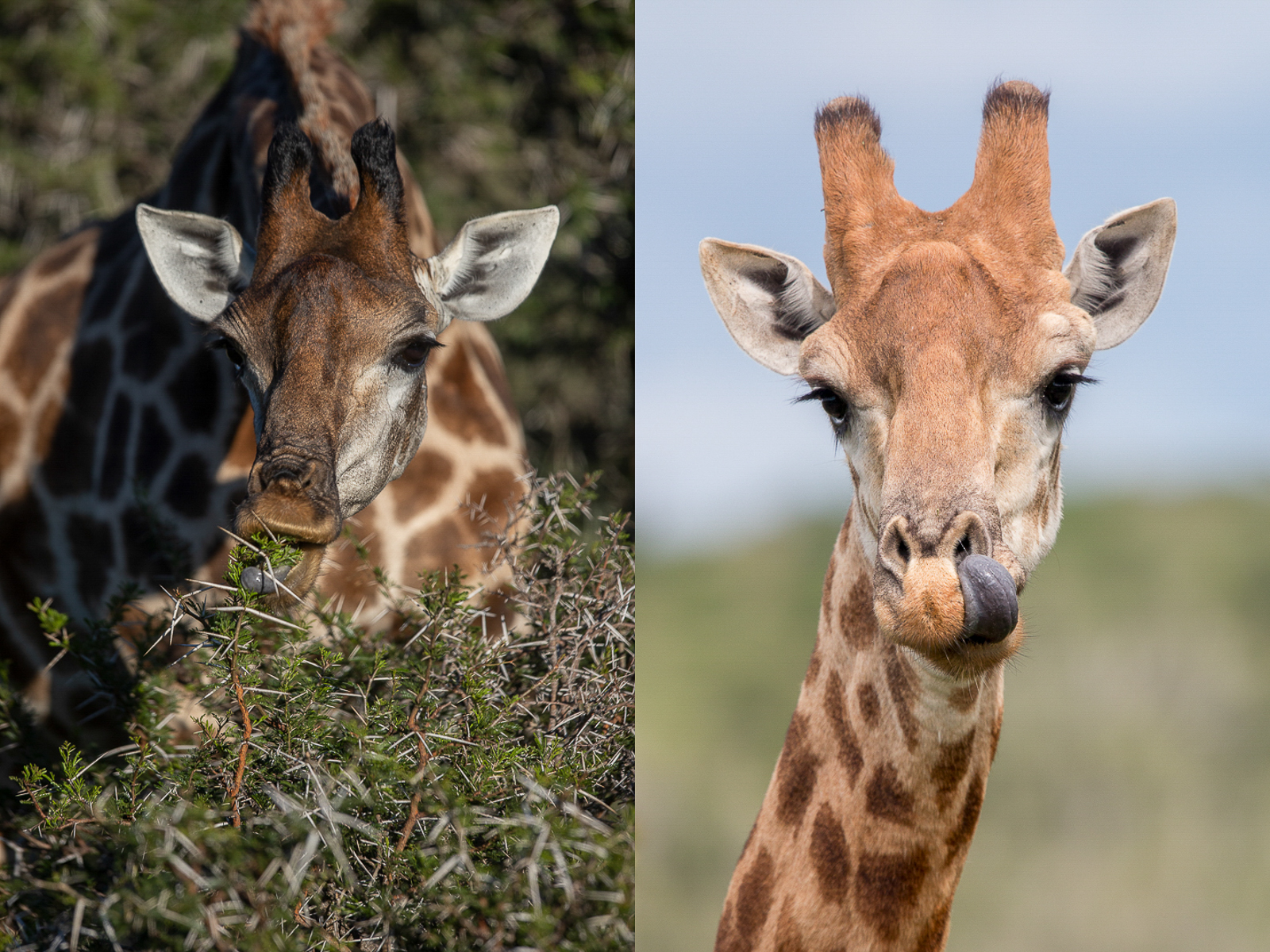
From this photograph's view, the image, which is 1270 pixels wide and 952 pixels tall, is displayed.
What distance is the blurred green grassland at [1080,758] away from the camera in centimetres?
648

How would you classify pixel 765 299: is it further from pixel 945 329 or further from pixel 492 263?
pixel 492 263

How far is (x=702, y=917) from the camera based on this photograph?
5180 mm

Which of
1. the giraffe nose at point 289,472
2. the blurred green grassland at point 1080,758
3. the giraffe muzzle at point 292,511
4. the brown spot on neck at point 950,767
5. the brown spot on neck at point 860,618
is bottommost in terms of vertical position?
the blurred green grassland at point 1080,758

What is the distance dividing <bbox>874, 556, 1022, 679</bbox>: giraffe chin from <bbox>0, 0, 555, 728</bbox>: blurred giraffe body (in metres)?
2.28

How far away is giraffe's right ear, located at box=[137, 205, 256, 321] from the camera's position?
358 cm

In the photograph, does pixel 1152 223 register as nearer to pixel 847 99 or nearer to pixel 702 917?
pixel 847 99

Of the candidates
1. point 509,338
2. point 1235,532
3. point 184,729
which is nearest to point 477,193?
point 509,338

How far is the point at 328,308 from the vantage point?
326 centimetres

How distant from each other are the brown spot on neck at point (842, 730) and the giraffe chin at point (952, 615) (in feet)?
1.94

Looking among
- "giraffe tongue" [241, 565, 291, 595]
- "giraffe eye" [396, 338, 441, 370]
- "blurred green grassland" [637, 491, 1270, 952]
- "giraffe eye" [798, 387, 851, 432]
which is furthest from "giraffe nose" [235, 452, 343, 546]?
"blurred green grassland" [637, 491, 1270, 952]

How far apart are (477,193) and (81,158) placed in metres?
2.72

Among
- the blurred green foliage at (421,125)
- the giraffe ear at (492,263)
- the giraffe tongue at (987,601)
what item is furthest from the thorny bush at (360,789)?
the blurred green foliage at (421,125)

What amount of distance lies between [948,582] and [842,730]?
802 millimetres

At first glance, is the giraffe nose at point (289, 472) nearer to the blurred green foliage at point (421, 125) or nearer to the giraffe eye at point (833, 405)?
the giraffe eye at point (833, 405)
